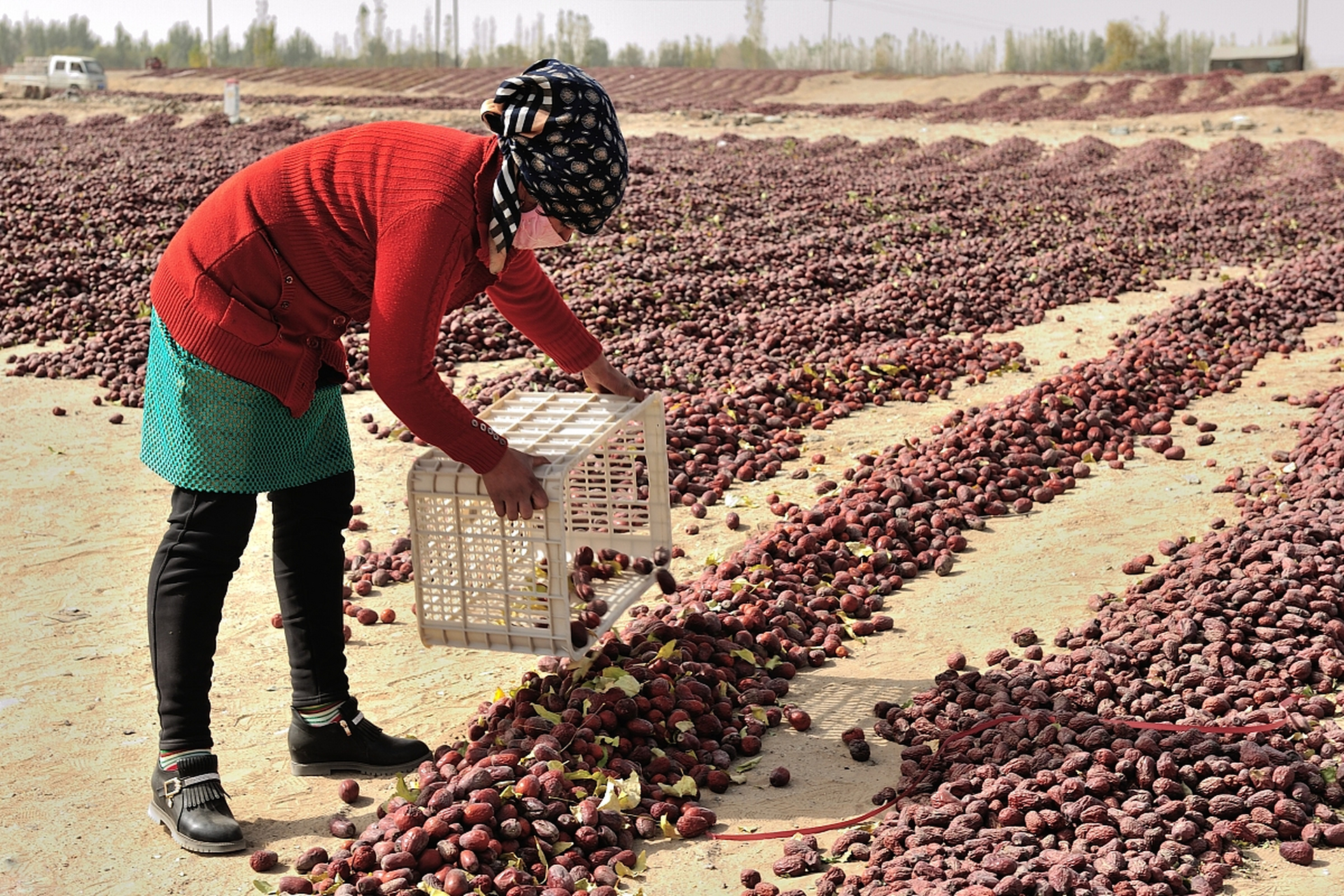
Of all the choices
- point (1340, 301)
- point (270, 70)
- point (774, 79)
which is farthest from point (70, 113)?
point (1340, 301)

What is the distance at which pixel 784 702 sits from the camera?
3.86 m

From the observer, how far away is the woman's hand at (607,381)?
3648 millimetres

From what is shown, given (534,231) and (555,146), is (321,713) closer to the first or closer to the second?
(534,231)

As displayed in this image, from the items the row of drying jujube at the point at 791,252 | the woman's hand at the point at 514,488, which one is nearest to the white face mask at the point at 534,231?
the woman's hand at the point at 514,488

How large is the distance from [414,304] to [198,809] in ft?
4.90

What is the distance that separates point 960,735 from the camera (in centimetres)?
347

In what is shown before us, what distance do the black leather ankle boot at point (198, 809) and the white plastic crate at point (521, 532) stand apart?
2.15 ft

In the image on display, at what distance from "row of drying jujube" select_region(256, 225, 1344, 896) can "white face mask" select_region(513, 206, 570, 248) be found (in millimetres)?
1360

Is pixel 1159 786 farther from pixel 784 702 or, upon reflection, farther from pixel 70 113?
pixel 70 113

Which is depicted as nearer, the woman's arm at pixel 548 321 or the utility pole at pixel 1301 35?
the woman's arm at pixel 548 321

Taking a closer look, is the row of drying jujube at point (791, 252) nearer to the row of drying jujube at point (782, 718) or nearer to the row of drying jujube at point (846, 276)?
the row of drying jujube at point (846, 276)

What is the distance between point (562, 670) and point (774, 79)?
4743 cm

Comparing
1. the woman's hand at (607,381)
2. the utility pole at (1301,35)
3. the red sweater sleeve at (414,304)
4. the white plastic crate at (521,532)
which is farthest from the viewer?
the utility pole at (1301,35)

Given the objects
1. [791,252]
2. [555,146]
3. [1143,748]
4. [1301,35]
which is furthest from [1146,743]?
[1301,35]
